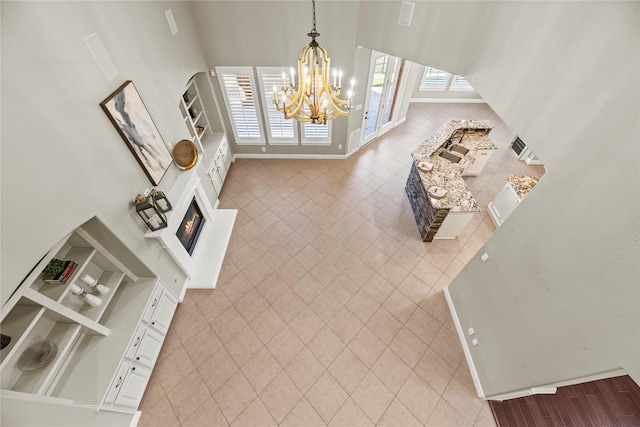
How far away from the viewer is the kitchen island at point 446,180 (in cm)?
506

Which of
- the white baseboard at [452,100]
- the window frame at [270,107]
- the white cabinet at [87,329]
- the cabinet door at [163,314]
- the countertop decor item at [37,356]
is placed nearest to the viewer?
the white cabinet at [87,329]

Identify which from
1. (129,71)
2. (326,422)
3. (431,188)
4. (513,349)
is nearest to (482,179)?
(431,188)

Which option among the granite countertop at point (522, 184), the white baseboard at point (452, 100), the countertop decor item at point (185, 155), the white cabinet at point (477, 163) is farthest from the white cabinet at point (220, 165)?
the white baseboard at point (452, 100)

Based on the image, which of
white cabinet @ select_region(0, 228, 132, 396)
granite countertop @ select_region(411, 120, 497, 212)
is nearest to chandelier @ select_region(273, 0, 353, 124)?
white cabinet @ select_region(0, 228, 132, 396)

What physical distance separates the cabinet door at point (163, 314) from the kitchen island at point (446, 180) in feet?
16.1

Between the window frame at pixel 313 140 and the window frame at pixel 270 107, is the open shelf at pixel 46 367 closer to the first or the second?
the window frame at pixel 270 107

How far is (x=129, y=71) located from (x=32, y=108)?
150 cm

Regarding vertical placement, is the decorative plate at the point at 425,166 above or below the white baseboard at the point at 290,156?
above

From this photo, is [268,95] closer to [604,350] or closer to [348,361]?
[348,361]

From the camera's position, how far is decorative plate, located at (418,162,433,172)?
220 inches

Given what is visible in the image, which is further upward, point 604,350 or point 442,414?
point 604,350

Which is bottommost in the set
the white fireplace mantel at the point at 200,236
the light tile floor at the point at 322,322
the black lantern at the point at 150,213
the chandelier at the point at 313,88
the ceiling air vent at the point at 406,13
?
the light tile floor at the point at 322,322

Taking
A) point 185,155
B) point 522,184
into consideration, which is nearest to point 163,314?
point 185,155

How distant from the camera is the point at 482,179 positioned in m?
7.05
